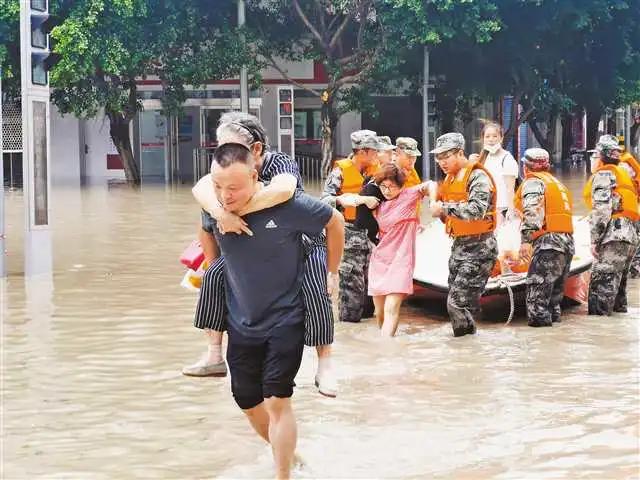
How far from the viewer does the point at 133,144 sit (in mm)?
47188

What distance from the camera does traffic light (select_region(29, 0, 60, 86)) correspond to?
49.6 feet

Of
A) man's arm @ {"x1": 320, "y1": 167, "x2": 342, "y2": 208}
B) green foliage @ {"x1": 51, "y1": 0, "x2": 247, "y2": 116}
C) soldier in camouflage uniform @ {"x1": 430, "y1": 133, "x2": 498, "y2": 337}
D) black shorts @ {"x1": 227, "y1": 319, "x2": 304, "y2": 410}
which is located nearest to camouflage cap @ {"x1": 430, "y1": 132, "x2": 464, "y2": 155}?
soldier in camouflage uniform @ {"x1": 430, "y1": 133, "x2": 498, "y2": 337}

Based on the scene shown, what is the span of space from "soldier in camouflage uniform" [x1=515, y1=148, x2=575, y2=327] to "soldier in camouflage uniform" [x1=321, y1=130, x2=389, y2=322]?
129cm

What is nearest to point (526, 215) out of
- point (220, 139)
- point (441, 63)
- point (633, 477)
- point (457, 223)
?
point (457, 223)

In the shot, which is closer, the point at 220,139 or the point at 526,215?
the point at 220,139

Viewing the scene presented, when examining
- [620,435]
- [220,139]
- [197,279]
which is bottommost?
[620,435]

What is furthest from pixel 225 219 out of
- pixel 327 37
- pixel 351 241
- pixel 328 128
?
pixel 327 37

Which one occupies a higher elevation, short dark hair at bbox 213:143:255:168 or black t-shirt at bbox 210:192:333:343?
short dark hair at bbox 213:143:255:168

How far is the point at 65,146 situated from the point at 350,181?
1472 inches

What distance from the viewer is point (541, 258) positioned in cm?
1148

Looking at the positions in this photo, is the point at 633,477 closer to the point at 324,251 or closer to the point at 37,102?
the point at 324,251

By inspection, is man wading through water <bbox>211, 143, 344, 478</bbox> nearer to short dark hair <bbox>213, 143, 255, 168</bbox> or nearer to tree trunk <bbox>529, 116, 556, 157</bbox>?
short dark hair <bbox>213, 143, 255, 168</bbox>

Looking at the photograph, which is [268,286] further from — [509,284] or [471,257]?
[509,284]

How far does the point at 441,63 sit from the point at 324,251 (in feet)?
112
